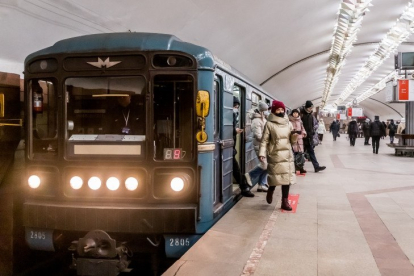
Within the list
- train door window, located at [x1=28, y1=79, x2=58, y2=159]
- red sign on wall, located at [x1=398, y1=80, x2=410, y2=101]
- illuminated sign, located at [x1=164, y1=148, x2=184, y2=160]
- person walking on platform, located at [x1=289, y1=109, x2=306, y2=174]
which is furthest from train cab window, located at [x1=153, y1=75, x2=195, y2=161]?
red sign on wall, located at [x1=398, y1=80, x2=410, y2=101]

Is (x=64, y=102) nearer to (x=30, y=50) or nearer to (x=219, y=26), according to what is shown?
(x=30, y=50)

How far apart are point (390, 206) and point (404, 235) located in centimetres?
216

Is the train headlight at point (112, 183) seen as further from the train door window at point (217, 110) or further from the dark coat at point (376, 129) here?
the dark coat at point (376, 129)

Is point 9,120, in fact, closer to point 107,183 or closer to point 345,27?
point 107,183

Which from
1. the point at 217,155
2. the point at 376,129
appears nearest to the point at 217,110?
the point at 217,155

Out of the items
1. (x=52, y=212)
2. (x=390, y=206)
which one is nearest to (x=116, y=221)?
(x=52, y=212)

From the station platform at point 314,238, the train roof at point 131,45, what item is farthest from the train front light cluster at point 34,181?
the station platform at point 314,238

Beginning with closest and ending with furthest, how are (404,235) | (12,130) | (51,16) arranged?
1. (404,235)
2. (12,130)
3. (51,16)

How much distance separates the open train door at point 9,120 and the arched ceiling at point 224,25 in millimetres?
1440

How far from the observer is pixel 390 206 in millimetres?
8367

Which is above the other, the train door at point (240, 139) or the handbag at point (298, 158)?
the train door at point (240, 139)

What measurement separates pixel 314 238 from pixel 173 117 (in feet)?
7.90

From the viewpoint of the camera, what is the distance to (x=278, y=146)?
7.38 metres

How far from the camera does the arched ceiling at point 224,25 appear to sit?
8797 mm
